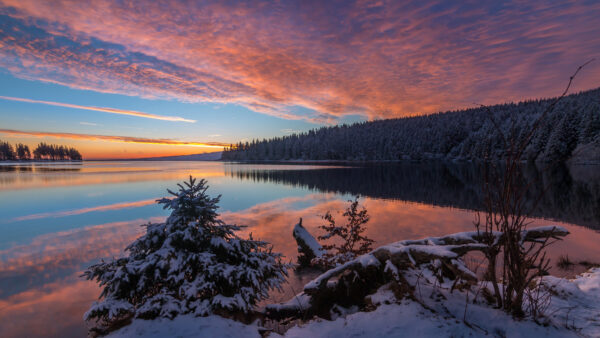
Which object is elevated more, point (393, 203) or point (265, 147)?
point (265, 147)

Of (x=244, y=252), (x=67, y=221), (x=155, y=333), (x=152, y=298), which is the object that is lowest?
(x=67, y=221)

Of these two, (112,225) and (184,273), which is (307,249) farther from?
(112,225)

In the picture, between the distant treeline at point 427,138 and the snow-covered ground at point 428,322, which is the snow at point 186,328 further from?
the distant treeline at point 427,138

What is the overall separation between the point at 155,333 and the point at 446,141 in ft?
474

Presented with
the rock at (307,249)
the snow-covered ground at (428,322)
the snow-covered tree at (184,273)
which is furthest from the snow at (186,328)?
the rock at (307,249)

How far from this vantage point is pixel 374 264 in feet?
17.9

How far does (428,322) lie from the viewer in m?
3.99

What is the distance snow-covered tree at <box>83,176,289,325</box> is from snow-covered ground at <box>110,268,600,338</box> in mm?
320

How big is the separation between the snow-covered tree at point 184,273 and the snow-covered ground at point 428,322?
320mm

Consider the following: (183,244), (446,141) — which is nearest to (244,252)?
(183,244)

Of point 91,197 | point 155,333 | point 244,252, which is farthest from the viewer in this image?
point 91,197

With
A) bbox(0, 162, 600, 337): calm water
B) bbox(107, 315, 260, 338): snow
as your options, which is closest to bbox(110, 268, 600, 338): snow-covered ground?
bbox(107, 315, 260, 338): snow

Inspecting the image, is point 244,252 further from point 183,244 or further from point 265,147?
point 265,147

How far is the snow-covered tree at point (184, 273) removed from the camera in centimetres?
477
